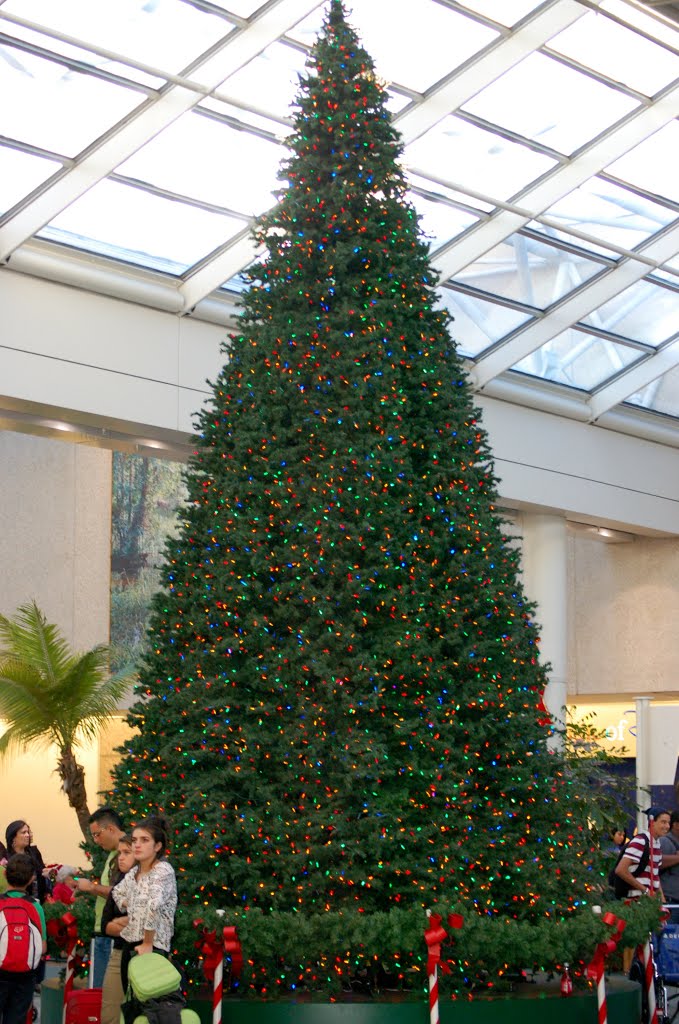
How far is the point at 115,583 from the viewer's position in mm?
26703

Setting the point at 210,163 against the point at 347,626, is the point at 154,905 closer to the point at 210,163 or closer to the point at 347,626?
the point at 347,626

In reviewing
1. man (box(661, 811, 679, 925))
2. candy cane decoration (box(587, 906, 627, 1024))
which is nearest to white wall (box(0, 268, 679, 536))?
man (box(661, 811, 679, 925))

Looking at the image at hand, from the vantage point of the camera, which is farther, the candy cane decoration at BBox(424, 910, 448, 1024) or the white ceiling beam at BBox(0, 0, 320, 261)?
the white ceiling beam at BBox(0, 0, 320, 261)

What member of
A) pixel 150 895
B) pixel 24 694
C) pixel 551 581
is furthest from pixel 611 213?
pixel 150 895

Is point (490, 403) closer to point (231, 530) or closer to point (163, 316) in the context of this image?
point (163, 316)

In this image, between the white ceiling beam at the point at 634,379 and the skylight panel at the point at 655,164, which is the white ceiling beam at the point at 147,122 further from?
the white ceiling beam at the point at 634,379

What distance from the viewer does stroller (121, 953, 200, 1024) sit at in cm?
571

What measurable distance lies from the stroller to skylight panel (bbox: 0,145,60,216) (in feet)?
32.0

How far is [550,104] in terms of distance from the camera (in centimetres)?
1549

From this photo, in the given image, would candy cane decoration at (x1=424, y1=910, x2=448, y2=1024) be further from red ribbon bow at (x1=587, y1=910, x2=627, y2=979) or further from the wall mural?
the wall mural

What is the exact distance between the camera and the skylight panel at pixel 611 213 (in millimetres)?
17109

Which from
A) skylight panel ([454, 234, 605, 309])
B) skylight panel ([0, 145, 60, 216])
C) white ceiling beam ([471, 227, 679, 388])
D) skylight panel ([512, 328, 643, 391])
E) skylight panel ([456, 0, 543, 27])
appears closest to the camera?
skylight panel ([0, 145, 60, 216])

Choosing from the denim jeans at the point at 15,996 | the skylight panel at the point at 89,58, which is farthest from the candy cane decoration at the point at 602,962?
the skylight panel at the point at 89,58

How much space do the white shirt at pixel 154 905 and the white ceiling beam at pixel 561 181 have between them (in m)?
11.6
